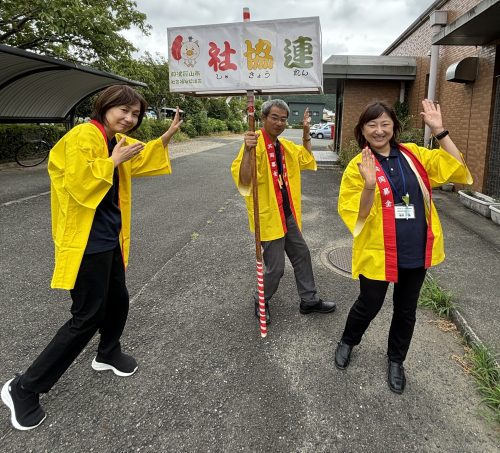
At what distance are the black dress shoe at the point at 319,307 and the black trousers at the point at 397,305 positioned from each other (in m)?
0.75

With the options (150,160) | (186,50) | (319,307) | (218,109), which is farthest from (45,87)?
(218,109)

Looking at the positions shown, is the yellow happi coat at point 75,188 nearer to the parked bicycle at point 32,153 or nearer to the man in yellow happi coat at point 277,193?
the man in yellow happi coat at point 277,193

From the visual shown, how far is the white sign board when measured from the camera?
257 centimetres

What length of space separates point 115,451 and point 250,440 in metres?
0.69

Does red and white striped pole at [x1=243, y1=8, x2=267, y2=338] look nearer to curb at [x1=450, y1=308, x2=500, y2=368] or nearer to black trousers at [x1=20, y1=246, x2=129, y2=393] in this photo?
black trousers at [x1=20, y1=246, x2=129, y2=393]

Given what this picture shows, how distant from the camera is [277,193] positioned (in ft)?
9.50

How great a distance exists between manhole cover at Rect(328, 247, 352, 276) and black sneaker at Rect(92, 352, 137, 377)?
250 centimetres

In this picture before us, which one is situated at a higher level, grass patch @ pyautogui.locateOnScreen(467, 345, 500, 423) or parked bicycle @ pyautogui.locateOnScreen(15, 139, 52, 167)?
parked bicycle @ pyautogui.locateOnScreen(15, 139, 52, 167)

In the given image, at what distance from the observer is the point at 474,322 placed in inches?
121

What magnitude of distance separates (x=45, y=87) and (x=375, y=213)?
11186 mm

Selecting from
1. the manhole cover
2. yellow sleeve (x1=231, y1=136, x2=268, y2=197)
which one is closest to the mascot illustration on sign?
yellow sleeve (x1=231, y1=136, x2=268, y2=197)

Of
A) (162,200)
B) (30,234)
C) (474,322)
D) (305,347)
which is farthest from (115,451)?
(162,200)

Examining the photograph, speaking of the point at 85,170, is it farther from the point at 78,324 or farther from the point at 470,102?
the point at 470,102

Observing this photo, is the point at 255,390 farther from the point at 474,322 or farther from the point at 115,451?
the point at 474,322
